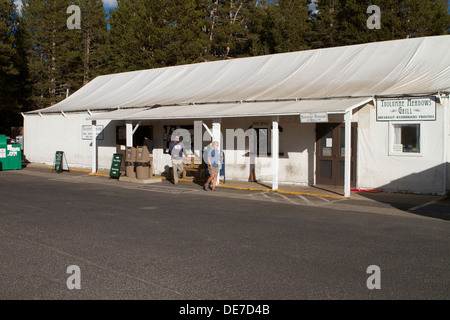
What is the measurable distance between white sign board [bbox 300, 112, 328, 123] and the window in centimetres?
270

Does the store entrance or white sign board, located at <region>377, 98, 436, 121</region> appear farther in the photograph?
the store entrance

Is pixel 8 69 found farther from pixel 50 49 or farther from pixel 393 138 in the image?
pixel 393 138

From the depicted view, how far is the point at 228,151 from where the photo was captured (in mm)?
17609

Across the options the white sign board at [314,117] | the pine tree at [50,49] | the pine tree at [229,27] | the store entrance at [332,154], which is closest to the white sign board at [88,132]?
the store entrance at [332,154]

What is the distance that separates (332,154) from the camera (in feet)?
49.4

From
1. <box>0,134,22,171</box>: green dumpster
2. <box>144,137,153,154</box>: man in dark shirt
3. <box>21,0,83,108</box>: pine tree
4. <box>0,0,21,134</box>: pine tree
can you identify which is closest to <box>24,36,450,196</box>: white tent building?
<box>144,137,153,154</box>: man in dark shirt

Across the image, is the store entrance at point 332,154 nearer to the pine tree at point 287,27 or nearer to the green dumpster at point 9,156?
the green dumpster at point 9,156

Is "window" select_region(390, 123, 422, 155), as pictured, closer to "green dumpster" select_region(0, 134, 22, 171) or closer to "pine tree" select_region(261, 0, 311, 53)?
→ "green dumpster" select_region(0, 134, 22, 171)

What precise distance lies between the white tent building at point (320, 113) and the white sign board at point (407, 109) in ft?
0.09

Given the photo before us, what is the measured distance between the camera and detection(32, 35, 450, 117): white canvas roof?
14016 millimetres

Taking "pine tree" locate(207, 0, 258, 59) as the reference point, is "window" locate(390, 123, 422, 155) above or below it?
below
